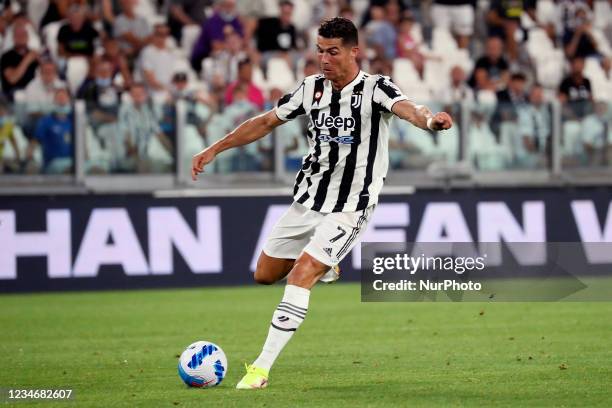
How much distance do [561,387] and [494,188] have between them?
9693mm

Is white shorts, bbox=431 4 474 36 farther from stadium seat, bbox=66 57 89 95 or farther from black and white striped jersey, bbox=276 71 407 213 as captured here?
black and white striped jersey, bbox=276 71 407 213

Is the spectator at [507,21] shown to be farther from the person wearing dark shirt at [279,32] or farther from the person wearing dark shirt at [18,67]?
the person wearing dark shirt at [18,67]

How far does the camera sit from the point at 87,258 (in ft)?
52.2

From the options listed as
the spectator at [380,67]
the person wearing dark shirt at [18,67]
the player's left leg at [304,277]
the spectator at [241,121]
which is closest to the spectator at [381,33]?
the spectator at [380,67]

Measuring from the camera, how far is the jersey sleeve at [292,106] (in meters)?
8.88

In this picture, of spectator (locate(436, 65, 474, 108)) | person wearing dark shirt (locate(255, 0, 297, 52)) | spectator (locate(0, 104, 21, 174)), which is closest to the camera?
spectator (locate(0, 104, 21, 174))

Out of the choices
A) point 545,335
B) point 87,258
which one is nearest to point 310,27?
point 87,258

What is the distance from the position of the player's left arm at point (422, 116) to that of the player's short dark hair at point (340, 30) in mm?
558

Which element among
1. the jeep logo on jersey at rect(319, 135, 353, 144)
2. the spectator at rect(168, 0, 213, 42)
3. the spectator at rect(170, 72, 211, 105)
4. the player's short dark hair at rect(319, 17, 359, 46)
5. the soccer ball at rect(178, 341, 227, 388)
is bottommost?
the soccer ball at rect(178, 341, 227, 388)

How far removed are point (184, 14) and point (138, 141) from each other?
11.6ft

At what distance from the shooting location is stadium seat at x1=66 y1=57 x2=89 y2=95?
17.0 m

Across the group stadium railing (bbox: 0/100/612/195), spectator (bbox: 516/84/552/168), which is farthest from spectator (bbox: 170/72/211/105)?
spectator (bbox: 516/84/552/168)

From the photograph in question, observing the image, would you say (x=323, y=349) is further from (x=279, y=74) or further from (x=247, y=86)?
(x=279, y=74)

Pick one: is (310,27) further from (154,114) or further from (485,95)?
(154,114)
